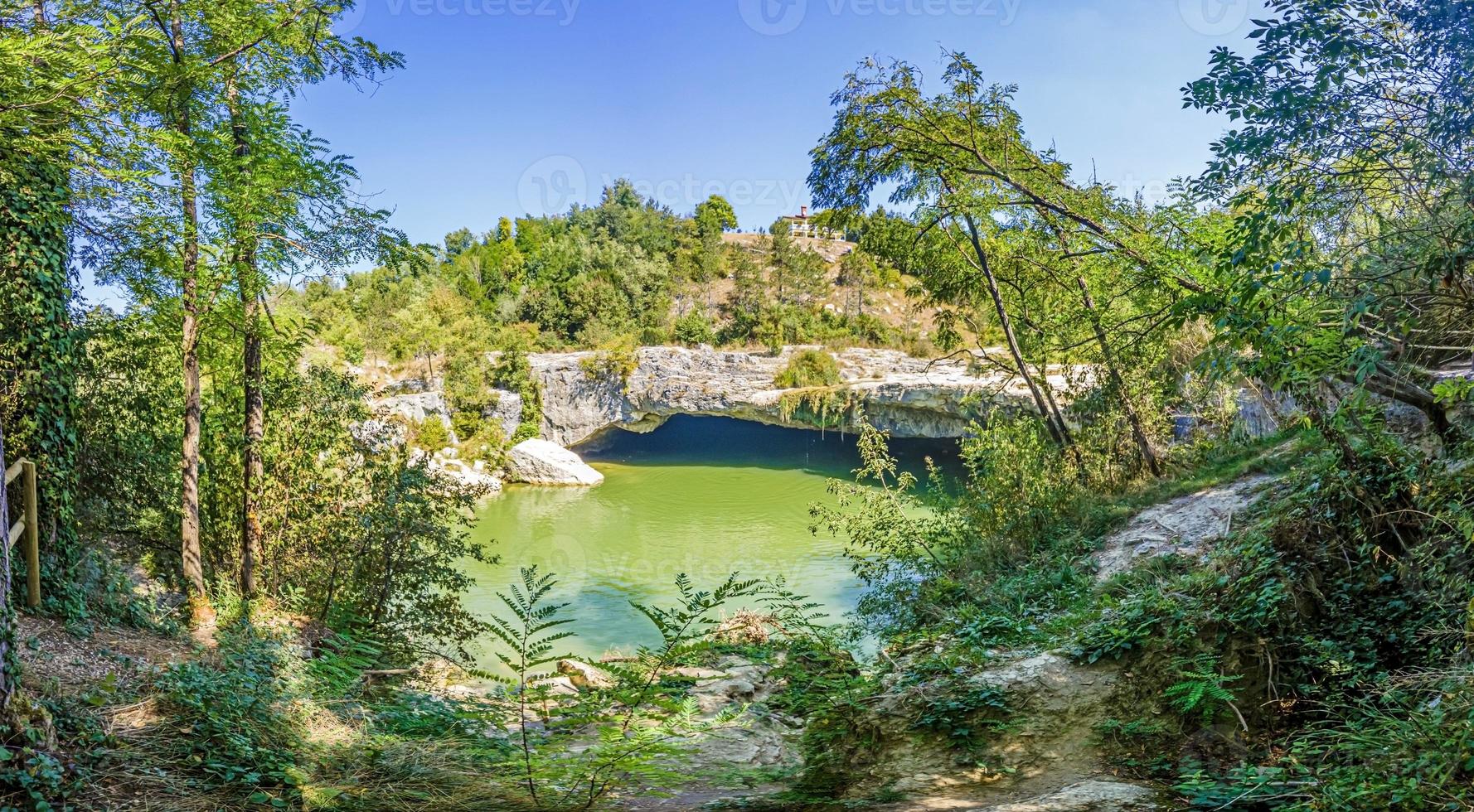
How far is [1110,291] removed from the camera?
27.5 feet

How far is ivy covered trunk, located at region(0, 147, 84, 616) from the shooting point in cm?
555

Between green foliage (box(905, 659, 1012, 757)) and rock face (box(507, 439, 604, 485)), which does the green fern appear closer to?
green foliage (box(905, 659, 1012, 757))

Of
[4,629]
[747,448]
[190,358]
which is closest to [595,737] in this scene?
[4,629]

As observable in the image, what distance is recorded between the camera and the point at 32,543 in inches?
194

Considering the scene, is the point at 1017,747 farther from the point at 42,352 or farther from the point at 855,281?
the point at 855,281

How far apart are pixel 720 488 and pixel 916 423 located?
5.96 m

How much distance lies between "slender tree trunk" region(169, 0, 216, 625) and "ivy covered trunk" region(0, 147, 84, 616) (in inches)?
31.1

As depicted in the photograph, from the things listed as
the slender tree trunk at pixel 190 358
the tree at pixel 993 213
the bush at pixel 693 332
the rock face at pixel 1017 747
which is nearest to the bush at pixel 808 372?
the bush at pixel 693 332

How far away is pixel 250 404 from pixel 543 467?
606 inches

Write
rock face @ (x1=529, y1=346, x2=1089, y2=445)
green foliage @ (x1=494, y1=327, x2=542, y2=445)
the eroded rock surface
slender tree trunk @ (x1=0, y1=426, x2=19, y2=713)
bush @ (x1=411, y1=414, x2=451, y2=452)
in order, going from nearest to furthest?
1. slender tree trunk @ (x1=0, y1=426, x2=19, y2=713)
2. the eroded rock surface
3. rock face @ (x1=529, y1=346, x2=1089, y2=445)
4. bush @ (x1=411, y1=414, x2=451, y2=452)
5. green foliage @ (x1=494, y1=327, x2=542, y2=445)

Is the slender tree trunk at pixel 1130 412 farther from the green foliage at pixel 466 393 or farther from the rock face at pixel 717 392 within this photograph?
the green foliage at pixel 466 393

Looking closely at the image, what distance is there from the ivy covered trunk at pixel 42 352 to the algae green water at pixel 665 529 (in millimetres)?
4227

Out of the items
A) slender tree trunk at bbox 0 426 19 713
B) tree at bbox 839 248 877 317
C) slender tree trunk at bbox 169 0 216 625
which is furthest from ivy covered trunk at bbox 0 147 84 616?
tree at bbox 839 248 877 317

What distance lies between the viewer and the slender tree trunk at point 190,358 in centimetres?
622
